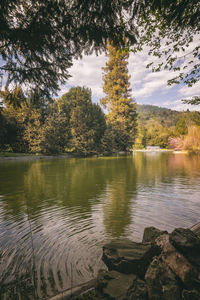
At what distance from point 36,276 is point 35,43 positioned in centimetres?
463

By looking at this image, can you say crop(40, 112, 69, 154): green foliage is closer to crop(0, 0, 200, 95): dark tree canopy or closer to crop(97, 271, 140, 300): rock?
crop(0, 0, 200, 95): dark tree canopy

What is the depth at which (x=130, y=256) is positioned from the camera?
8.64 feet

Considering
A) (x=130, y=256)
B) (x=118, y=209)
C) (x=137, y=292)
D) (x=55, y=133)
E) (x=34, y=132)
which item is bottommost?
(x=118, y=209)

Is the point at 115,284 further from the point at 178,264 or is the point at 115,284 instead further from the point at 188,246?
the point at 188,246

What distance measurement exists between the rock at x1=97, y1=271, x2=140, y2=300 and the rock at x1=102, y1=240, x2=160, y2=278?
0.45 ft

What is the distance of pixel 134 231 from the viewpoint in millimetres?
4664

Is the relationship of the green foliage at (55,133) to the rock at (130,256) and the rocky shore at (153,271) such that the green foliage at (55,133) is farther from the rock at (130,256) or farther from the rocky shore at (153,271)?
the rocky shore at (153,271)

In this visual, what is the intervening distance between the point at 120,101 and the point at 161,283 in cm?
4676

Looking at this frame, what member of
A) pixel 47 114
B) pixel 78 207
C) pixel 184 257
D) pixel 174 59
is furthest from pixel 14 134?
pixel 184 257

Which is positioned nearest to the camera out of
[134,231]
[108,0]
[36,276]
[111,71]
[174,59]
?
[36,276]

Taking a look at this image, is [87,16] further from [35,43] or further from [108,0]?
[35,43]

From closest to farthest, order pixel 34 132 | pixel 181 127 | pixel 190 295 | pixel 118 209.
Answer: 1. pixel 190 295
2. pixel 118 209
3. pixel 34 132
4. pixel 181 127

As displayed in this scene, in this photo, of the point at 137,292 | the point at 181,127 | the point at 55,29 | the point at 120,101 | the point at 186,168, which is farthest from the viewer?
the point at 181,127

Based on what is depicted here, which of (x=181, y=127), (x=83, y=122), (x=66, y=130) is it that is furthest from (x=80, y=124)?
(x=181, y=127)
